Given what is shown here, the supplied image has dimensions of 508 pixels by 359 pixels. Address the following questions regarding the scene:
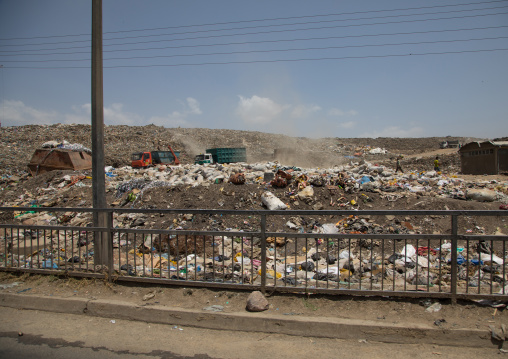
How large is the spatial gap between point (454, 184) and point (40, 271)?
1643cm

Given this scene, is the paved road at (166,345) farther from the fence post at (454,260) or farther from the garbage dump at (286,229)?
the garbage dump at (286,229)

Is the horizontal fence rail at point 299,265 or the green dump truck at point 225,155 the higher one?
the green dump truck at point 225,155

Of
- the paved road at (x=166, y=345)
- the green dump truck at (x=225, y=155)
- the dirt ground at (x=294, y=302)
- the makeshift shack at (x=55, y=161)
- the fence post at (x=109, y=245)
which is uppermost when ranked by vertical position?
the green dump truck at (x=225, y=155)

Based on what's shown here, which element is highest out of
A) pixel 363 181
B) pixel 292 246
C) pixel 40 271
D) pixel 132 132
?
pixel 132 132

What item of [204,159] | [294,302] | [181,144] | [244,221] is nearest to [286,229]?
[244,221]

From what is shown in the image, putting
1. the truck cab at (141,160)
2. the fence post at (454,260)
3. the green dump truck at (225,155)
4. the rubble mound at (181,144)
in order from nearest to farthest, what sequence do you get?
1. the fence post at (454,260)
2. the truck cab at (141,160)
3. the green dump truck at (225,155)
4. the rubble mound at (181,144)

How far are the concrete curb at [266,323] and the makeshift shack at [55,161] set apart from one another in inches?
752

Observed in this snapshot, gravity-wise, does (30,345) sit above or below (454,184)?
below

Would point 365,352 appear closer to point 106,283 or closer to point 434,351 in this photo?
point 434,351

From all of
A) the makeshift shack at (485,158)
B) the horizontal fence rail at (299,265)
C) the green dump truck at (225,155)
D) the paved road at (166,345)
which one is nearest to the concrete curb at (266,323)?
the paved road at (166,345)

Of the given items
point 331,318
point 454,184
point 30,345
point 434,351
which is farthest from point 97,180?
point 454,184

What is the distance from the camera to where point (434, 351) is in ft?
11.0

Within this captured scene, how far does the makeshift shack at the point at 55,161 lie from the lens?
2161 cm

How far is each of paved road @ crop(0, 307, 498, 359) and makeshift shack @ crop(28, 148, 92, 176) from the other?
19698 mm
